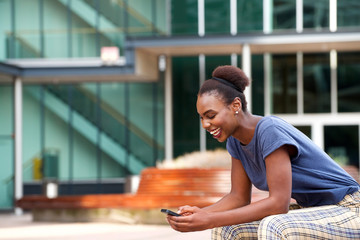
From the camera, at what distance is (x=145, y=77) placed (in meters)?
20.3

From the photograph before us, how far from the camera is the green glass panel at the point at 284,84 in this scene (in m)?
20.1

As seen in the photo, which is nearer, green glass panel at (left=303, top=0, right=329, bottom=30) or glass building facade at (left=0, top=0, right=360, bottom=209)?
glass building facade at (left=0, top=0, right=360, bottom=209)

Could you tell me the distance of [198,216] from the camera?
331 centimetres

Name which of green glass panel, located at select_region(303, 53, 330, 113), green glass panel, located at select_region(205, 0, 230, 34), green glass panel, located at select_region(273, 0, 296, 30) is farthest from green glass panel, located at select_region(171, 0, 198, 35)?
green glass panel, located at select_region(303, 53, 330, 113)

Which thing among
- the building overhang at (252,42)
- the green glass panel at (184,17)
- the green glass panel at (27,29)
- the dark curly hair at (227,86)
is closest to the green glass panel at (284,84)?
the building overhang at (252,42)

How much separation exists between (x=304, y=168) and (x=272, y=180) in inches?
9.4

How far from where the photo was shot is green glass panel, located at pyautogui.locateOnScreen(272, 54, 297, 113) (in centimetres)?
2014

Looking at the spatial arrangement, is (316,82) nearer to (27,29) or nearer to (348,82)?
(348,82)

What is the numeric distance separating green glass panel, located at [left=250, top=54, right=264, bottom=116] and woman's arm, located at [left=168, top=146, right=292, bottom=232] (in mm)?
16971

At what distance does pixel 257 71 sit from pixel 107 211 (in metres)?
8.20

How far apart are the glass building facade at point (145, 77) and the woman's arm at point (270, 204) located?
14438 mm

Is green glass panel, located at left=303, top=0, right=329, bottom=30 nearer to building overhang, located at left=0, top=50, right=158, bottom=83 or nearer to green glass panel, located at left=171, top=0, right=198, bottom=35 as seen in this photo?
green glass panel, located at left=171, top=0, right=198, bottom=35

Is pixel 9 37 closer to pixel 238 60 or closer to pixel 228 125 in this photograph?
pixel 238 60

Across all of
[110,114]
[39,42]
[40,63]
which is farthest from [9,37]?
[110,114]
